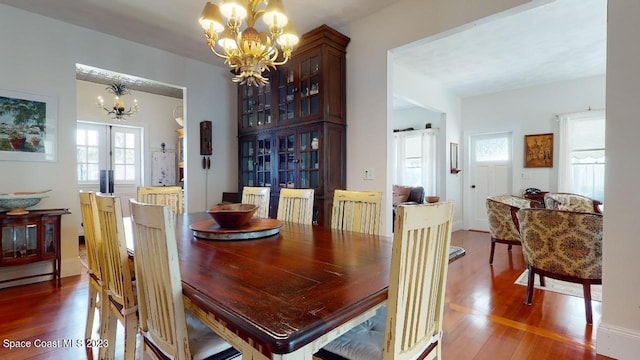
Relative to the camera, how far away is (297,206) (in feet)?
8.25

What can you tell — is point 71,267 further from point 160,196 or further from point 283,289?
point 283,289

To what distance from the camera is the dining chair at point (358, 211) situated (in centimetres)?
208

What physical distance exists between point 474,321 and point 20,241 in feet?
13.8

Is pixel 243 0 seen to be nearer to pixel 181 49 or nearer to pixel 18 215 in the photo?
pixel 181 49

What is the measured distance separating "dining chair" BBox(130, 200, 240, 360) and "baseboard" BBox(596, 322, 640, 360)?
2.22 meters

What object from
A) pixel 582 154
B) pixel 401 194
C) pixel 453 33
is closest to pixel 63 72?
pixel 453 33

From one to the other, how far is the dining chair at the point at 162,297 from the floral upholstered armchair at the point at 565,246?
2.53 metres

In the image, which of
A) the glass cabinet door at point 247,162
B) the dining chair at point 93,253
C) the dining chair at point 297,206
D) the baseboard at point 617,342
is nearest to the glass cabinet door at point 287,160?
the glass cabinet door at point 247,162

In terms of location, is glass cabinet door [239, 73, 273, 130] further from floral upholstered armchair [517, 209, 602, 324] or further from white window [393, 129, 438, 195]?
white window [393, 129, 438, 195]

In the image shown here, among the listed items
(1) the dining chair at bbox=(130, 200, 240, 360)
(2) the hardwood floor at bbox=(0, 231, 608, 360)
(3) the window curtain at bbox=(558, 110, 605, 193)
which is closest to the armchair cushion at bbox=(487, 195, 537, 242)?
(2) the hardwood floor at bbox=(0, 231, 608, 360)

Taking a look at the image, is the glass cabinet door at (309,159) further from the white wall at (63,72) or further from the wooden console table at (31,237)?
the wooden console table at (31,237)

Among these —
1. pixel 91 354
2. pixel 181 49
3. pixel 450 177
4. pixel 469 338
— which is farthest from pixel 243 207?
pixel 450 177

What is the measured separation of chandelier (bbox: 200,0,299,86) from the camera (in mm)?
1873

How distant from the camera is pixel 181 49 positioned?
3906mm
